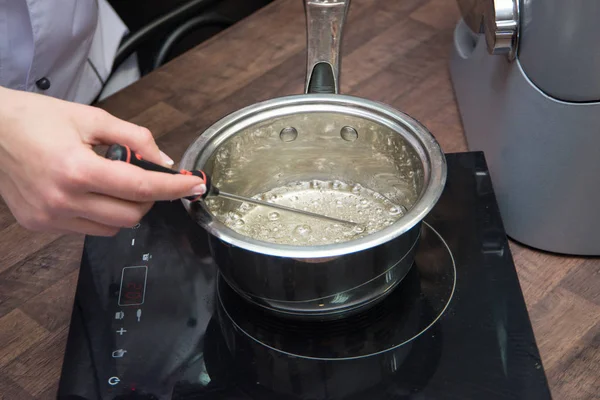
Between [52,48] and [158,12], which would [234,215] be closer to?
[52,48]

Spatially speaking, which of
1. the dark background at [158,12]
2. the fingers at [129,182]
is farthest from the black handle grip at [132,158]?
the dark background at [158,12]

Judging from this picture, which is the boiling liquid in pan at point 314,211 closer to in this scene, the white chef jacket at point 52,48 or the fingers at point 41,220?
the fingers at point 41,220

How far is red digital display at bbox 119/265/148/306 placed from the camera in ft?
2.05

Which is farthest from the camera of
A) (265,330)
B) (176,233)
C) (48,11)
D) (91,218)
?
(48,11)

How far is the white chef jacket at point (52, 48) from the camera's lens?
823mm

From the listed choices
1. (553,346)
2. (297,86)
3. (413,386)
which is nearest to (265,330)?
(413,386)

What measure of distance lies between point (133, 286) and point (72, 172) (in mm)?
210

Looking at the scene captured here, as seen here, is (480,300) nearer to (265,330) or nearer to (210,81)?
(265,330)

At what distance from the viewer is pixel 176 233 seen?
69 centimetres

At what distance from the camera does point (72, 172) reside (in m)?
0.45

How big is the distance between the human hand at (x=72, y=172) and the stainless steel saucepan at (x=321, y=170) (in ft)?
0.19

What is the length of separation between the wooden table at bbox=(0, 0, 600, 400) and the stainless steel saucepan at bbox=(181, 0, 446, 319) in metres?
0.15

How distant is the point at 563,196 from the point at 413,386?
0.23 meters

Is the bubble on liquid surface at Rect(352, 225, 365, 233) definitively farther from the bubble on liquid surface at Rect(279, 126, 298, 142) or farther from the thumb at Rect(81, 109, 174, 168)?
the thumb at Rect(81, 109, 174, 168)
